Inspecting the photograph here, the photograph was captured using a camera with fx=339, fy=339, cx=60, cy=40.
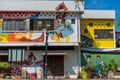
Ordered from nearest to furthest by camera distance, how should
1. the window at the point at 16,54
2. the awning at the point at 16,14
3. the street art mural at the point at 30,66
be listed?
the window at the point at 16,54 < the street art mural at the point at 30,66 < the awning at the point at 16,14

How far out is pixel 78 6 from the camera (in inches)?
1131

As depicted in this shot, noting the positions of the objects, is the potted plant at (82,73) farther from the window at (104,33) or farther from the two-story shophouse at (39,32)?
the window at (104,33)

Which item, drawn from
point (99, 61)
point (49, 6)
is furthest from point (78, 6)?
point (99, 61)

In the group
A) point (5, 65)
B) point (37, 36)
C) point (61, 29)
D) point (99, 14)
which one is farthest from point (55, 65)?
point (99, 14)

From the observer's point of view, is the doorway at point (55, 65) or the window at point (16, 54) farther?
the doorway at point (55, 65)

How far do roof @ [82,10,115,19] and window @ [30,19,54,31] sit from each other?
5811 millimetres

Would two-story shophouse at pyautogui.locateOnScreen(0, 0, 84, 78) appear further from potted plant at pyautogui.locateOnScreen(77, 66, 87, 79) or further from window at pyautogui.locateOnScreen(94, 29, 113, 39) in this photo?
window at pyautogui.locateOnScreen(94, 29, 113, 39)

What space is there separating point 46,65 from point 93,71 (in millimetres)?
3879

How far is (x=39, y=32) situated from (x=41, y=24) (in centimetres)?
79

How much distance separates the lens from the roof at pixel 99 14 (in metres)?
33.6

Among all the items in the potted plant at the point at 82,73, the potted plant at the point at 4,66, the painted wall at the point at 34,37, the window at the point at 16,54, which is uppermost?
the painted wall at the point at 34,37

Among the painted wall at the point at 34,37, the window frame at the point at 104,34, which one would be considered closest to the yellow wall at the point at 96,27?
the window frame at the point at 104,34

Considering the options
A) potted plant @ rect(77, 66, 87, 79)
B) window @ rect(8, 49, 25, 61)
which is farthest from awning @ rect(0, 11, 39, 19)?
potted plant @ rect(77, 66, 87, 79)

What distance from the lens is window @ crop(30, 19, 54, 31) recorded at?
2866 centimetres
